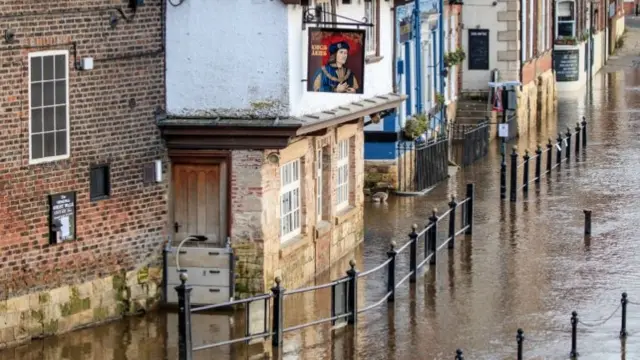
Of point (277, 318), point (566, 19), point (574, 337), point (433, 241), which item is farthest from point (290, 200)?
point (566, 19)

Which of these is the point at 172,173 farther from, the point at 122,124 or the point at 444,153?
the point at 444,153

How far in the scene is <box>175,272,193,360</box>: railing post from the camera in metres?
23.3

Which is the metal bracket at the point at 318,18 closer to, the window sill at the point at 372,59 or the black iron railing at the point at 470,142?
the window sill at the point at 372,59

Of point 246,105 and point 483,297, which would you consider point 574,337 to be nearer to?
point 483,297

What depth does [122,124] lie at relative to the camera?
2731 cm

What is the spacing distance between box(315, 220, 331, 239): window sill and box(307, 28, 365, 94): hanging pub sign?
11.2ft

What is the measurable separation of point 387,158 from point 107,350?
58.5ft

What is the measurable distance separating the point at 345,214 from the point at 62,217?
868 cm

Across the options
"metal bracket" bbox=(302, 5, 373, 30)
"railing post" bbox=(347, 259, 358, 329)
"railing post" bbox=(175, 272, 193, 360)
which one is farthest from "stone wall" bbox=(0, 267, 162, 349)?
"metal bracket" bbox=(302, 5, 373, 30)

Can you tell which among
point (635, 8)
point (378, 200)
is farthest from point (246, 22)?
point (635, 8)

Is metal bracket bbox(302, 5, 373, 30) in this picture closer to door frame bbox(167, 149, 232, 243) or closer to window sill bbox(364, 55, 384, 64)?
window sill bbox(364, 55, 384, 64)

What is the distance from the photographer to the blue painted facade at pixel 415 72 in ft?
139

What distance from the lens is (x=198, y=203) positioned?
28484mm

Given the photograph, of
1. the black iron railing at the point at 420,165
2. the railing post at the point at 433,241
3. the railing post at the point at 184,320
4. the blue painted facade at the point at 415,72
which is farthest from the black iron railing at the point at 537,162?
the railing post at the point at 184,320
